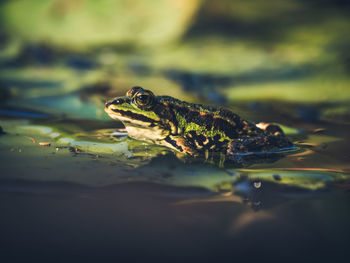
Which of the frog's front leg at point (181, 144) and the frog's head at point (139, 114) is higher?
the frog's head at point (139, 114)

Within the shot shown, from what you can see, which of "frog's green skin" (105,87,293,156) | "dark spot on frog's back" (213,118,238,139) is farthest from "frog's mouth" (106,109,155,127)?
"dark spot on frog's back" (213,118,238,139)

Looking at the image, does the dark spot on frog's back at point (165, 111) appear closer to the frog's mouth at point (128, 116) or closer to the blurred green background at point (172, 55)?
the frog's mouth at point (128, 116)

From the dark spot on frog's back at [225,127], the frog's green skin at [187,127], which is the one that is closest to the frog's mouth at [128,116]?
the frog's green skin at [187,127]

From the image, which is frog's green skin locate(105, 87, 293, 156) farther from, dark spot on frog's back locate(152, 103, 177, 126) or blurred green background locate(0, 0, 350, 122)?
blurred green background locate(0, 0, 350, 122)

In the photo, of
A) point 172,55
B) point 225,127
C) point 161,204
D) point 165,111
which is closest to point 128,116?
point 165,111

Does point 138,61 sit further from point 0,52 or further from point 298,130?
point 298,130

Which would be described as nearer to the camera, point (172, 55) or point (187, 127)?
point (187, 127)

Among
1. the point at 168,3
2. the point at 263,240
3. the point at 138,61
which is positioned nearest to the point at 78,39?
the point at 138,61

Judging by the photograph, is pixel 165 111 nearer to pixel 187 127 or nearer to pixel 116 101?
pixel 187 127
